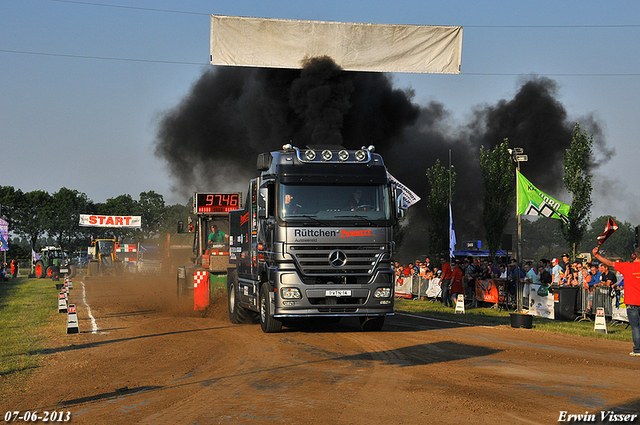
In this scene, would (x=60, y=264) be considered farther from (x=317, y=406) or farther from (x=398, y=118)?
(x=317, y=406)

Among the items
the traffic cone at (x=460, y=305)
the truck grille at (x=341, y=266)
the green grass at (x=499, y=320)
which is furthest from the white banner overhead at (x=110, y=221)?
the truck grille at (x=341, y=266)

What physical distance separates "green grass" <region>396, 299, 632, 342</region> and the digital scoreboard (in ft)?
22.9

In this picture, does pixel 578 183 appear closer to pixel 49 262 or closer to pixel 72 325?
pixel 72 325

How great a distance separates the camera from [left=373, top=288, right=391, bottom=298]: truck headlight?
1309cm

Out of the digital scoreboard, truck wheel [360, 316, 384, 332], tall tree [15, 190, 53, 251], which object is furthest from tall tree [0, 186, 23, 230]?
truck wheel [360, 316, 384, 332]

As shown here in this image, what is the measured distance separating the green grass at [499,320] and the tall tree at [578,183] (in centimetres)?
1119

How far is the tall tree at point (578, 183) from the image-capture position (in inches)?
1248

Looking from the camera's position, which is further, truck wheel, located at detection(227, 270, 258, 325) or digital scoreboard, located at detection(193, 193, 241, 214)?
digital scoreboard, located at detection(193, 193, 241, 214)

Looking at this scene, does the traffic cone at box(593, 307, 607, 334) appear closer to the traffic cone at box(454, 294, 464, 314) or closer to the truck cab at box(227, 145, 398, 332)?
the truck cab at box(227, 145, 398, 332)

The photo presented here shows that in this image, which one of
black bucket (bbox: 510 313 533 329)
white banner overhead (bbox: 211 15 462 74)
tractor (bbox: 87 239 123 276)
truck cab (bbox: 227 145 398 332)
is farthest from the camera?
tractor (bbox: 87 239 123 276)

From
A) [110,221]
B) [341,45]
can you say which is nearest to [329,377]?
[341,45]

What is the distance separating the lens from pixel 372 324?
1436 centimetres

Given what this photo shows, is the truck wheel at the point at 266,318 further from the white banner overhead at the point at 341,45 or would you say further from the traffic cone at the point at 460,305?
the white banner overhead at the point at 341,45

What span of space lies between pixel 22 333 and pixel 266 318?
6223 mm
